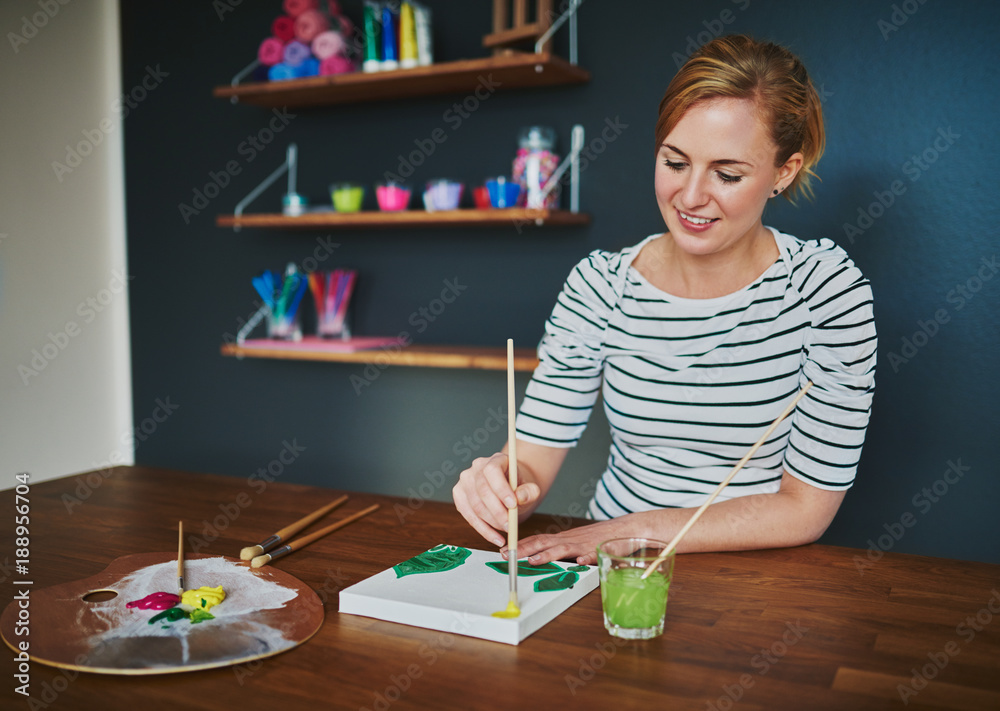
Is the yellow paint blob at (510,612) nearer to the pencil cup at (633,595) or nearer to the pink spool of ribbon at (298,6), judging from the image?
the pencil cup at (633,595)

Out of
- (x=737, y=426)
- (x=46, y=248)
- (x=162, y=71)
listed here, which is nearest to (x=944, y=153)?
(x=737, y=426)

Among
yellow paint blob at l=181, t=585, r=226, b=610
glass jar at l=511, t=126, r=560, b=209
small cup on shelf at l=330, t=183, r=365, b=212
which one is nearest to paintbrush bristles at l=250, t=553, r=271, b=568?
yellow paint blob at l=181, t=585, r=226, b=610

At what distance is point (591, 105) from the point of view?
96.7 inches

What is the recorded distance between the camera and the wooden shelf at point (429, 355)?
237cm

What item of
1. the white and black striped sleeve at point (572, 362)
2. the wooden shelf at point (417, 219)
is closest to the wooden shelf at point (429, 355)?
the wooden shelf at point (417, 219)

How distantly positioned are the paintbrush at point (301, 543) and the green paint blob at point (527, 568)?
0.28 m

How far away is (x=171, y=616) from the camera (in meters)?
0.88

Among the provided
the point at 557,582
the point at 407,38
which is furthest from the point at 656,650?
the point at 407,38

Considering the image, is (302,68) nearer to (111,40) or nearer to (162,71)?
(162,71)

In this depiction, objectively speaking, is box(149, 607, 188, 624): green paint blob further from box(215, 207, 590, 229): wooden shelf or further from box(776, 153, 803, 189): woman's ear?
box(215, 207, 590, 229): wooden shelf

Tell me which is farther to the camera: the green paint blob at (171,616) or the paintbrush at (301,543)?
the paintbrush at (301,543)

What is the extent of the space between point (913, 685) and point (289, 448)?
2536mm

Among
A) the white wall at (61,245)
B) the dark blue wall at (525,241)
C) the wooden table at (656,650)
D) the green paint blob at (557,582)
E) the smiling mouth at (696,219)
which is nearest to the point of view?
the wooden table at (656,650)

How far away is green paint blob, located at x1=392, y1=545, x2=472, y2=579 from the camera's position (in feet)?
3.31
